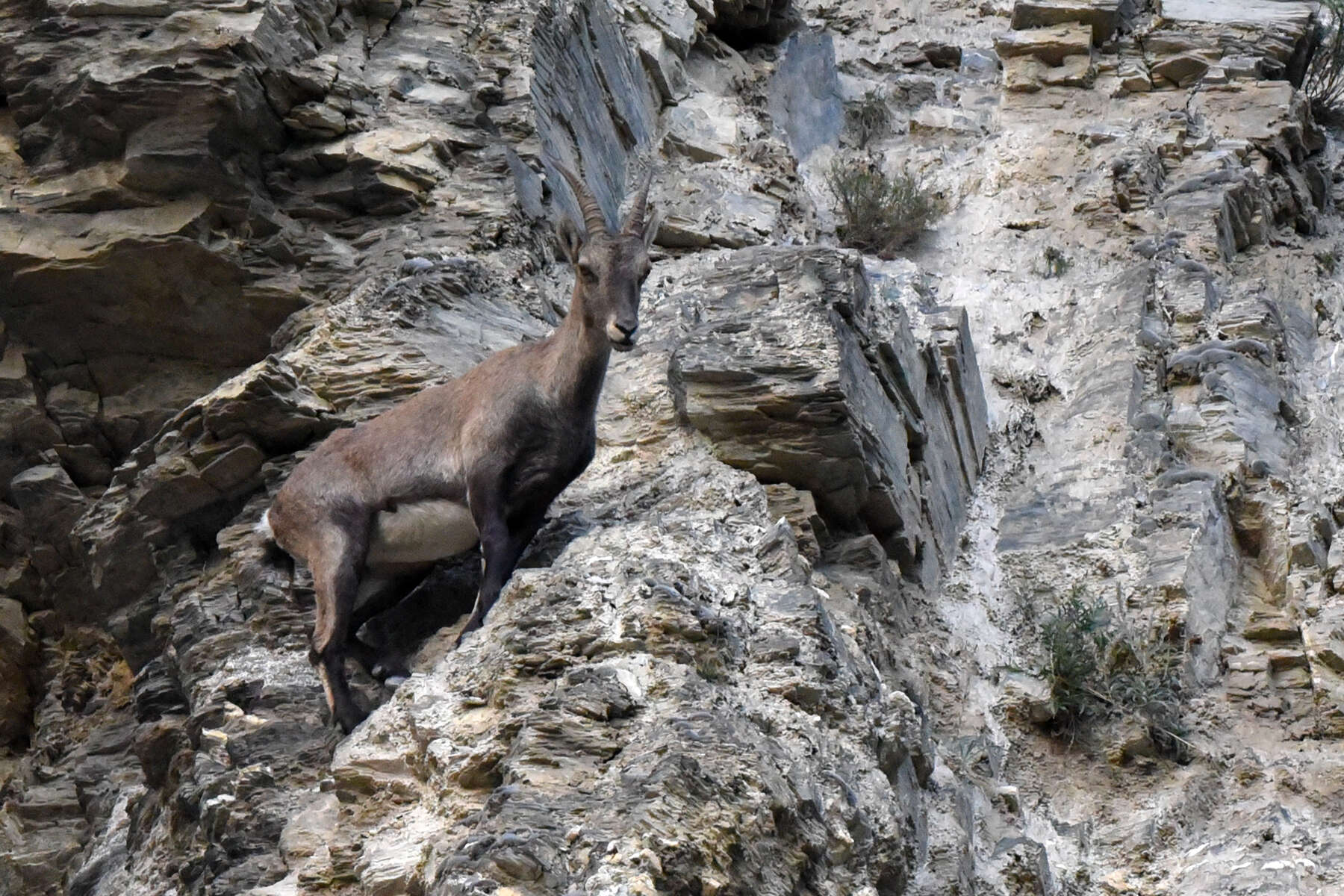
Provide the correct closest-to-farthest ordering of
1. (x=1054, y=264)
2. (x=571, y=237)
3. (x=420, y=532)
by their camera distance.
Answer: (x=420, y=532) → (x=571, y=237) → (x=1054, y=264)

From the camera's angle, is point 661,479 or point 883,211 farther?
point 883,211

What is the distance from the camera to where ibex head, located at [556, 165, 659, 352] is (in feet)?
23.9

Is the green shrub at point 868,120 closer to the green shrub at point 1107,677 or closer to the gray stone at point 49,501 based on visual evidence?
the green shrub at point 1107,677

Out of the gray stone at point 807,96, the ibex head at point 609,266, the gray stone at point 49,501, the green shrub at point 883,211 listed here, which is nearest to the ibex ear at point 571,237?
the ibex head at point 609,266

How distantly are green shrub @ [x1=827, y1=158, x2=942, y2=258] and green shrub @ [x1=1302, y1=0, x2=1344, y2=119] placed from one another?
4.44 metres

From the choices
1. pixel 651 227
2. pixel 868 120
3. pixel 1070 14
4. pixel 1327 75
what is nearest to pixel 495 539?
pixel 651 227

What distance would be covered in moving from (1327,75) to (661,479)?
33.2 feet

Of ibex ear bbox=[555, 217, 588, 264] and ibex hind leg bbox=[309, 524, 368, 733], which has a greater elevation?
ibex ear bbox=[555, 217, 588, 264]

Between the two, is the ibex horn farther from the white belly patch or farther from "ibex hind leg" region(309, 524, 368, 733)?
"ibex hind leg" region(309, 524, 368, 733)

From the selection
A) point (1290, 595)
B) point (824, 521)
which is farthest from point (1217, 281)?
point (824, 521)

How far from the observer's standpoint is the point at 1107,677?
8727 mm

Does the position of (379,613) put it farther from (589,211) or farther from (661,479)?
(589,211)

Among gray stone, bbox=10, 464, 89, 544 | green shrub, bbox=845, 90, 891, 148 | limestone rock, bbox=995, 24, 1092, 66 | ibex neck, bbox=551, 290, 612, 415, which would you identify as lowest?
gray stone, bbox=10, 464, 89, 544

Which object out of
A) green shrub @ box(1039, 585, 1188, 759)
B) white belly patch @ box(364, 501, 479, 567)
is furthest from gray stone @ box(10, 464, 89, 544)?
green shrub @ box(1039, 585, 1188, 759)
